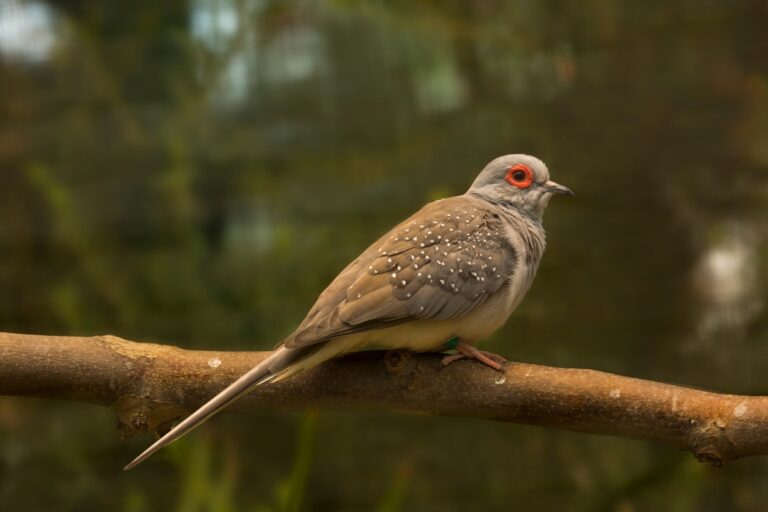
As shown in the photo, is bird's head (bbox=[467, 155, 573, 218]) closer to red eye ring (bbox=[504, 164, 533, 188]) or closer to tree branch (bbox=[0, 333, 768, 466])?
red eye ring (bbox=[504, 164, 533, 188])

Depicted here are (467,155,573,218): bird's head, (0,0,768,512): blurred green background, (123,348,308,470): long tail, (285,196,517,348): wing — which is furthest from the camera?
(0,0,768,512): blurred green background

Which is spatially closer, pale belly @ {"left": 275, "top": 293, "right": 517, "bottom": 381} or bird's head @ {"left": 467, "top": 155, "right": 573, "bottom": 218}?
pale belly @ {"left": 275, "top": 293, "right": 517, "bottom": 381}

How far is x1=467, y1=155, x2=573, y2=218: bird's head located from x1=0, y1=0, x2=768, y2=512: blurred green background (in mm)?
1553

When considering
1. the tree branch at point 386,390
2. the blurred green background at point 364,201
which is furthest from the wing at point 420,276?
the blurred green background at point 364,201

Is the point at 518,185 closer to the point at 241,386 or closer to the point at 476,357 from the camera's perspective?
the point at 476,357

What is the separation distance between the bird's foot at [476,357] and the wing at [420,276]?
3.5 inches

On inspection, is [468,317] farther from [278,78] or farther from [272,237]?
[278,78]

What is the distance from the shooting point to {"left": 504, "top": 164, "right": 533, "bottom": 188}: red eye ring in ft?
7.80

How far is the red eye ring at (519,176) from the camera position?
238cm

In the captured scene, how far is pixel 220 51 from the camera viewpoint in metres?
4.10

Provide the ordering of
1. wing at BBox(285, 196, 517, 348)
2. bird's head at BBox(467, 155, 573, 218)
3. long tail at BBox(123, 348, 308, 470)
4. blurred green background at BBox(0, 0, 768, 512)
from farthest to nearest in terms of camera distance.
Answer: blurred green background at BBox(0, 0, 768, 512), bird's head at BBox(467, 155, 573, 218), wing at BBox(285, 196, 517, 348), long tail at BBox(123, 348, 308, 470)

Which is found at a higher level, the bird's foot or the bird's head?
the bird's head

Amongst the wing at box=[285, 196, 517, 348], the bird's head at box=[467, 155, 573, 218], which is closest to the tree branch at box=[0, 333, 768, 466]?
the wing at box=[285, 196, 517, 348]

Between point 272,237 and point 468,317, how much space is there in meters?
2.16
